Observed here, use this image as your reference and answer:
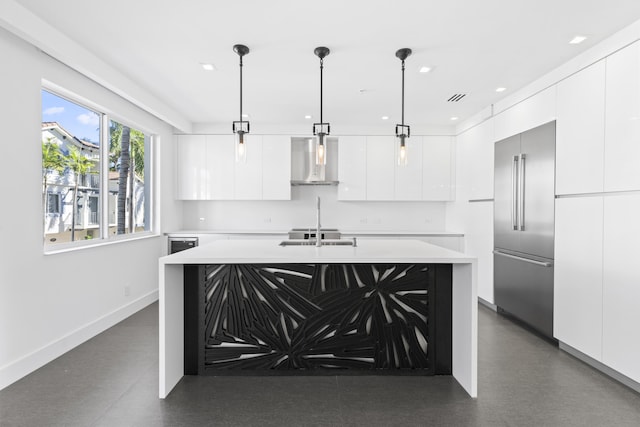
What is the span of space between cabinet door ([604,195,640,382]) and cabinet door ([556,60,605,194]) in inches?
12.1

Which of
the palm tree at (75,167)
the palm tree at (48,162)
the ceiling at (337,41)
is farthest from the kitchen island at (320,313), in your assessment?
the ceiling at (337,41)

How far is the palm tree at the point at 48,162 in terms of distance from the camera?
301cm

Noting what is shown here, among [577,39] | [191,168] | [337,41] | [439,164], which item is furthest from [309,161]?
[577,39]

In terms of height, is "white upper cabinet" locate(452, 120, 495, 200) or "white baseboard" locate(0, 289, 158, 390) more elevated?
"white upper cabinet" locate(452, 120, 495, 200)

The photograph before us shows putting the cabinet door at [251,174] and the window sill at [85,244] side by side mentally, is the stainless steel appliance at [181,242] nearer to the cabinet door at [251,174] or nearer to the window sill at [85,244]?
the window sill at [85,244]

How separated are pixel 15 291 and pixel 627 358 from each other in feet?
14.2

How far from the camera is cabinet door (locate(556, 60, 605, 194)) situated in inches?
110

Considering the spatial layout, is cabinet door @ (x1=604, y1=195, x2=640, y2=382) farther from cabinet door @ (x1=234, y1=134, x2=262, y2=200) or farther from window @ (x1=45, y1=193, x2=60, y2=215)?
window @ (x1=45, y1=193, x2=60, y2=215)

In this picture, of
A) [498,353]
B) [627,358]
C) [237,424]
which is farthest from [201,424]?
[627,358]

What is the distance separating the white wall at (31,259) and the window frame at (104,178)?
0.07 m

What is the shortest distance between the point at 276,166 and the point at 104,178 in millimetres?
2402

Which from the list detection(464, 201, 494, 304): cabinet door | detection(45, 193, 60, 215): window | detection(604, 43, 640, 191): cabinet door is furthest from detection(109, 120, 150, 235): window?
detection(604, 43, 640, 191): cabinet door

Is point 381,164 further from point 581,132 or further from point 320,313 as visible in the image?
point 320,313

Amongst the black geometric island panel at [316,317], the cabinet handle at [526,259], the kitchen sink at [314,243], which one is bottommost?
the black geometric island panel at [316,317]
